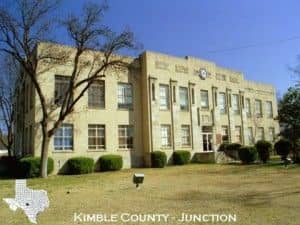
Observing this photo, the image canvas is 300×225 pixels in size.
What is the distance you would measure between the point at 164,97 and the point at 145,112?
2.75m

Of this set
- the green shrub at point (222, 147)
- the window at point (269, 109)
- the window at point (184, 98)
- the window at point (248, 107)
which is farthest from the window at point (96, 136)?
the window at point (269, 109)

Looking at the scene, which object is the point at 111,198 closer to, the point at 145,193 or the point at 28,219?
the point at 145,193

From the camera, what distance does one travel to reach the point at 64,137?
28.2 meters

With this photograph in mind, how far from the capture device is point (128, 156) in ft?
104

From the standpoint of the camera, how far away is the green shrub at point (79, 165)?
27.2m

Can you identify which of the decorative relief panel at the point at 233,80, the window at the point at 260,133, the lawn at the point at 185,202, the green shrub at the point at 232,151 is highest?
the decorative relief panel at the point at 233,80

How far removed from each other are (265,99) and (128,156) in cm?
2492

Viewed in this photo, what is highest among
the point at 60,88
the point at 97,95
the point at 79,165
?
the point at 60,88

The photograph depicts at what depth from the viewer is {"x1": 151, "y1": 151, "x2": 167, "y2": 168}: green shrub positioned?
31172mm

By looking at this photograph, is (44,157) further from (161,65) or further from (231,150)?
(231,150)

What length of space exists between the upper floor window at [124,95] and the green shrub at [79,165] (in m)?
6.21

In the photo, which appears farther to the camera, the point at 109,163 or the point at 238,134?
the point at 238,134

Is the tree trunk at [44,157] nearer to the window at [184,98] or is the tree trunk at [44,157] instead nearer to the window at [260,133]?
the window at [184,98]

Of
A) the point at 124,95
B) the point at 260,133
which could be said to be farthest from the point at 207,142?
the point at 260,133
